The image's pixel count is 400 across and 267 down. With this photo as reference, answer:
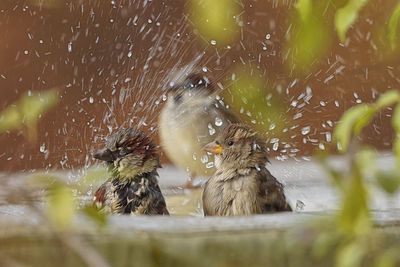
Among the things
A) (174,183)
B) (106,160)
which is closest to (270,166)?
(174,183)

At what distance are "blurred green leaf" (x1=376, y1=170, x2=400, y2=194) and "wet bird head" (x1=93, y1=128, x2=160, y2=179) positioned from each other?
127cm

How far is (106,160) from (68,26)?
67.6 inches

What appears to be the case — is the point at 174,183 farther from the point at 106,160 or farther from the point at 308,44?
the point at 308,44

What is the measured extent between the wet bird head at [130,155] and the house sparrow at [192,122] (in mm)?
961

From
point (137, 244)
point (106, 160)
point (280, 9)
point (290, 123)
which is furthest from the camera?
point (280, 9)

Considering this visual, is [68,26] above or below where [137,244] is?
above

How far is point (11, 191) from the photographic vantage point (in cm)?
110

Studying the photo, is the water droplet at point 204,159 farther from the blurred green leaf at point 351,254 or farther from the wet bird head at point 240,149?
the blurred green leaf at point 351,254

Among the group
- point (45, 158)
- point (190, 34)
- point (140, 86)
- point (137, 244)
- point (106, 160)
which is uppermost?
point (190, 34)

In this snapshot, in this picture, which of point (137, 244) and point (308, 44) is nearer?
Answer: point (308, 44)

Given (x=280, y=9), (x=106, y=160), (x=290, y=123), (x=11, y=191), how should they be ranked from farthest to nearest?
(x=280, y=9)
(x=290, y=123)
(x=106, y=160)
(x=11, y=191)

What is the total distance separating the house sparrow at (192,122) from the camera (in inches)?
134

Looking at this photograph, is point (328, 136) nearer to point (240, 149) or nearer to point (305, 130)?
point (305, 130)

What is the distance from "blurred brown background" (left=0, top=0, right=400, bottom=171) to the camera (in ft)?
12.1
